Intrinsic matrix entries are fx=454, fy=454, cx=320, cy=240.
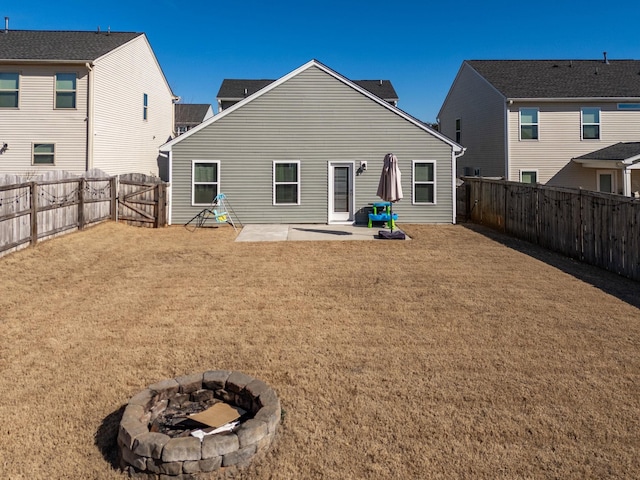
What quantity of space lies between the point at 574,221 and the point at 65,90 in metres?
17.5

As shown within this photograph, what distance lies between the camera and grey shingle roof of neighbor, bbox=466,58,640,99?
20422mm

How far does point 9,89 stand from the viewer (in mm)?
16938

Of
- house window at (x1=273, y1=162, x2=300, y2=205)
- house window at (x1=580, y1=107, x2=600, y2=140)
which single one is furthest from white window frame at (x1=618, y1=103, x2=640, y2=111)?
house window at (x1=273, y1=162, x2=300, y2=205)

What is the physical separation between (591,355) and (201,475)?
13.7 ft

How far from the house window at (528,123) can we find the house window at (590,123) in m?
2.16

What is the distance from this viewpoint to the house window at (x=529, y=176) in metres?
20.5

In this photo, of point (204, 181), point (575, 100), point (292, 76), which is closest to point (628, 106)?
point (575, 100)

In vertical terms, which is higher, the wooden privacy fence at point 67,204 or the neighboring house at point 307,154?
the neighboring house at point 307,154

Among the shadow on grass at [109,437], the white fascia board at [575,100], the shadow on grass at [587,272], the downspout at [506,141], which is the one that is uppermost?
the white fascia board at [575,100]

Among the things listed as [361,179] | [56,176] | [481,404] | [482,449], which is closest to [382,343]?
[481,404]

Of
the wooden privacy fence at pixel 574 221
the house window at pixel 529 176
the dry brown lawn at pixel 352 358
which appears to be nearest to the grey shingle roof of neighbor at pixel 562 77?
the house window at pixel 529 176

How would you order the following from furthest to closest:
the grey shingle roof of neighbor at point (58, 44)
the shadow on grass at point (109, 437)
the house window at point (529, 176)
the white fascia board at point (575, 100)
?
the house window at point (529, 176), the white fascia board at point (575, 100), the grey shingle roof of neighbor at point (58, 44), the shadow on grass at point (109, 437)

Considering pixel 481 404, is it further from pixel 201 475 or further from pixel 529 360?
pixel 201 475

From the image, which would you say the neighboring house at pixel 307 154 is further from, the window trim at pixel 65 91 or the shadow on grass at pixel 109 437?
the shadow on grass at pixel 109 437
